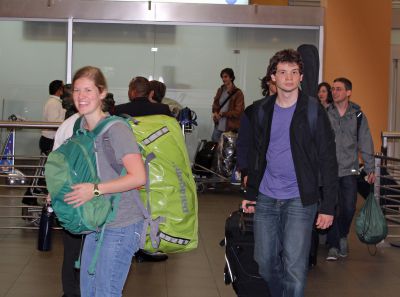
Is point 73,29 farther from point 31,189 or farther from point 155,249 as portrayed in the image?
point 155,249

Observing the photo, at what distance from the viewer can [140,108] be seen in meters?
7.82

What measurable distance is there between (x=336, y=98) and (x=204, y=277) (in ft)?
8.16

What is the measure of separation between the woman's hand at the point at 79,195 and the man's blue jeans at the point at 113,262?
0.77 ft

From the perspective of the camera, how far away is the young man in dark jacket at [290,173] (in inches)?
203

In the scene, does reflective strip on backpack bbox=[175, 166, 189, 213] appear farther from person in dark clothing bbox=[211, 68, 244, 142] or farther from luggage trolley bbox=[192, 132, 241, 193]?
person in dark clothing bbox=[211, 68, 244, 142]

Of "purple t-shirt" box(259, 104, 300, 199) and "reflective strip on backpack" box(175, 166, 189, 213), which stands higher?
"purple t-shirt" box(259, 104, 300, 199)

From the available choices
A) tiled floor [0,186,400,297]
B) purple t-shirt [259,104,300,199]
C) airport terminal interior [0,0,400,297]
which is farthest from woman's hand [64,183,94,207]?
airport terminal interior [0,0,400,297]

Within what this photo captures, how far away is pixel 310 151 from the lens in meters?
5.16

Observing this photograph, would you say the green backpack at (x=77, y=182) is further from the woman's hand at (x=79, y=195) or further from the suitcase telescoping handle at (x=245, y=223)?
the suitcase telescoping handle at (x=245, y=223)

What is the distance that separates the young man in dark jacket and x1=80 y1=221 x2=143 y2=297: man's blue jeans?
124cm

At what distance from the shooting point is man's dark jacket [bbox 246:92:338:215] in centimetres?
512

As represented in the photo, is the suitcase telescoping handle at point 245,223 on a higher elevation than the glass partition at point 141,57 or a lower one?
lower

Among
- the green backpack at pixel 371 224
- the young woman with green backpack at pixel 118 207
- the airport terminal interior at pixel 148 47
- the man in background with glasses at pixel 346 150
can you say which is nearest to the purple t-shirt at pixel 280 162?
the young woman with green backpack at pixel 118 207

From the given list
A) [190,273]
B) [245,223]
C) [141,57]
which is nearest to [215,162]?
[141,57]
